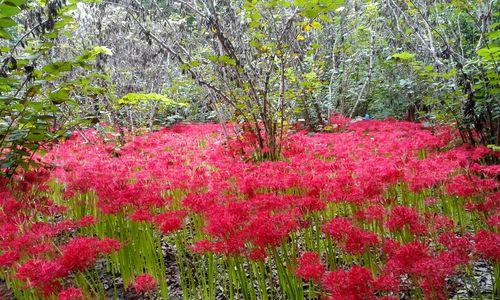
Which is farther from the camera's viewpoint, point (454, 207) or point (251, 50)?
point (251, 50)

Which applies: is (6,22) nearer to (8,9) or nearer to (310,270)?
(8,9)

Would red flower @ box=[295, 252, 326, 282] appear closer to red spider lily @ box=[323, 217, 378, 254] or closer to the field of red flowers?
the field of red flowers

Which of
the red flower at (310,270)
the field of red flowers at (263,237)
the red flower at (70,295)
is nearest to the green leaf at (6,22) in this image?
the field of red flowers at (263,237)

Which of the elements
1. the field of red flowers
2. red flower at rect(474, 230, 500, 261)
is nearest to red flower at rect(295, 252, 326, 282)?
the field of red flowers

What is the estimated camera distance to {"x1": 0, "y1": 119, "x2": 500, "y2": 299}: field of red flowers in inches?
77.7

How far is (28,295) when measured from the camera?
257 centimetres

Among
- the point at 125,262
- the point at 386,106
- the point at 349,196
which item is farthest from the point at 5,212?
the point at 386,106

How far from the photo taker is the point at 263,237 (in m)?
2.13

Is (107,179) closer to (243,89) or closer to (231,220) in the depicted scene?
(231,220)

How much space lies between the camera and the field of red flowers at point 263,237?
197 cm

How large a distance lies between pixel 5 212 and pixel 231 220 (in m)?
1.84

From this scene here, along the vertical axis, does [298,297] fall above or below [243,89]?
below

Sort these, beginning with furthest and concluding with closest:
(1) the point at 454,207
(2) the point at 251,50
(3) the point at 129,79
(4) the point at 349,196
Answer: (3) the point at 129,79 → (2) the point at 251,50 → (1) the point at 454,207 → (4) the point at 349,196

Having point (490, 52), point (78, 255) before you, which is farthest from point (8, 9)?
point (490, 52)
